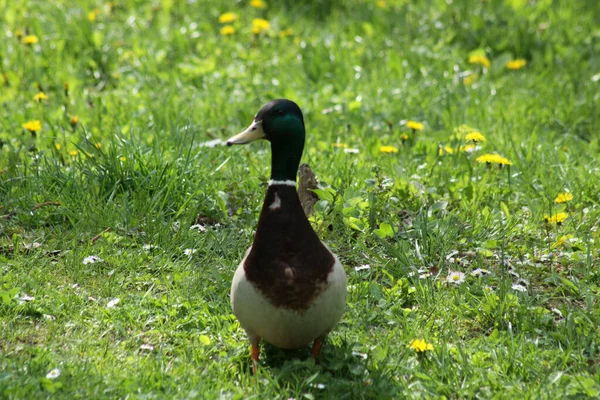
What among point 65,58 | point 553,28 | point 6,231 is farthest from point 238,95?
point 553,28

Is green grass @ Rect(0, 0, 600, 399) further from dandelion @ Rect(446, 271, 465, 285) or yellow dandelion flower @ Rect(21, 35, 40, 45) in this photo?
yellow dandelion flower @ Rect(21, 35, 40, 45)

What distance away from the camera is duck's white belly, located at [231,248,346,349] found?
9.46 feet

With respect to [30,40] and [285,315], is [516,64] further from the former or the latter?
[285,315]

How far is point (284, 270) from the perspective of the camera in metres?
2.88

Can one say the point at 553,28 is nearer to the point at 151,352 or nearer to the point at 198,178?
the point at 198,178

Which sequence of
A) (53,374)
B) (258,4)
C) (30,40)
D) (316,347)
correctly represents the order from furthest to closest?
(258,4)
(30,40)
(316,347)
(53,374)

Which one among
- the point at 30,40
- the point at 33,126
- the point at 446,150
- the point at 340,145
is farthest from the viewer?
the point at 30,40

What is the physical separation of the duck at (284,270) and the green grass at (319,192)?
0.19 m

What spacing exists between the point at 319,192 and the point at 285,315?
125 centimetres

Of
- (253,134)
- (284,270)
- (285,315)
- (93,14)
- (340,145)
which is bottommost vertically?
(340,145)

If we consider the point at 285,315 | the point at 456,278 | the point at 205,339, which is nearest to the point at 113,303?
the point at 205,339

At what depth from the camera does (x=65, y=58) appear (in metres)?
6.07

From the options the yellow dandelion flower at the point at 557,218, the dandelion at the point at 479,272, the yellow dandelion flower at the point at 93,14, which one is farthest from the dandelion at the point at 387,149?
the yellow dandelion flower at the point at 93,14

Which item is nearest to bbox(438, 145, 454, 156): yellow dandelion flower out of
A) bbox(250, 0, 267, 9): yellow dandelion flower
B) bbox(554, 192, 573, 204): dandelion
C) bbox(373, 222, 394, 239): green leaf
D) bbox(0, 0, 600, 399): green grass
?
bbox(0, 0, 600, 399): green grass
